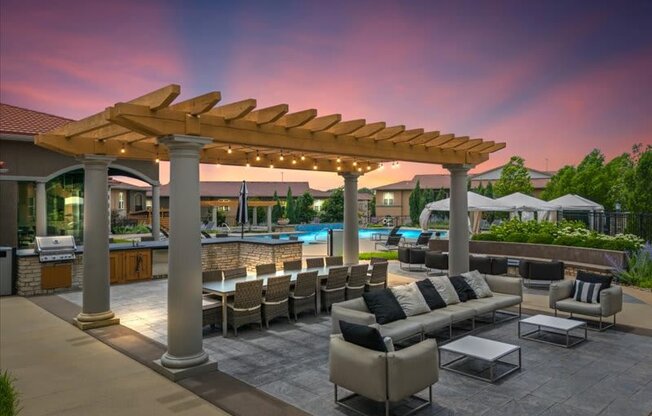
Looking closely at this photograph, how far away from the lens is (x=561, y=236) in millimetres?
14359

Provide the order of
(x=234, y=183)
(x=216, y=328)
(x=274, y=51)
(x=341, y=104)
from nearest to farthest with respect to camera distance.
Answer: (x=216, y=328), (x=274, y=51), (x=341, y=104), (x=234, y=183)

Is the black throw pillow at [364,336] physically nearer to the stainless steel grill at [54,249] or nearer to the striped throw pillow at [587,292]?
the striped throw pillow at [587,292]

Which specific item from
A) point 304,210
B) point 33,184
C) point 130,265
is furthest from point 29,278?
point 304,210

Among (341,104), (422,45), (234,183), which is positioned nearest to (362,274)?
(422,45)

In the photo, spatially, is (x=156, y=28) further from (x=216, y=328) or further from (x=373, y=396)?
(x=373, y=396)

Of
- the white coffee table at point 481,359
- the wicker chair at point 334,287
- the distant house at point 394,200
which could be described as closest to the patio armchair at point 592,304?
the white coffee table at point 481,359

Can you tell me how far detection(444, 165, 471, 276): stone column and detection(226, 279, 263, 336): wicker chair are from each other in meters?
5.35

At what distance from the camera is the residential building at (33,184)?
14.7 meters

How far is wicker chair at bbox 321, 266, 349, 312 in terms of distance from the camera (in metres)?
9.30

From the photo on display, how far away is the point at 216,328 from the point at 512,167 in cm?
3489

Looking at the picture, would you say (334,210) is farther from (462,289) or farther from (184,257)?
(184,257)

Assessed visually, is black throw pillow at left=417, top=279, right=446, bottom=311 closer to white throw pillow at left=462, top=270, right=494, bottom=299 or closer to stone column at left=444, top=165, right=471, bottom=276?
white throw pillow at left=462, top=270, right=494, bottom=299

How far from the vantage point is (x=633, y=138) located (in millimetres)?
26016

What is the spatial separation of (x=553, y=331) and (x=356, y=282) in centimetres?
394
